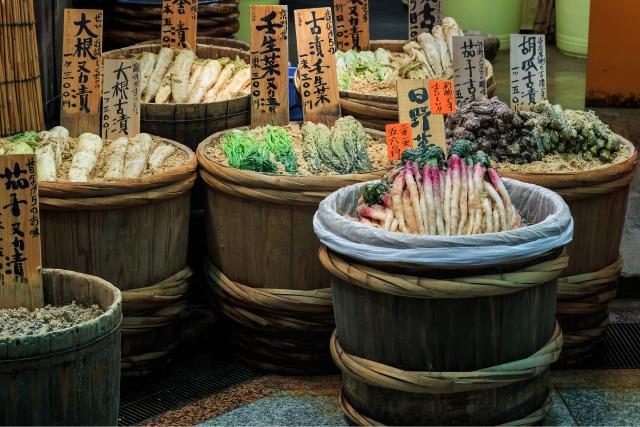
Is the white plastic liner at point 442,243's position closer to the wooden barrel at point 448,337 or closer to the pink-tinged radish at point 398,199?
the wooden barrel at point 448,337

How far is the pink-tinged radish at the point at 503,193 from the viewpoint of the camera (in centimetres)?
402

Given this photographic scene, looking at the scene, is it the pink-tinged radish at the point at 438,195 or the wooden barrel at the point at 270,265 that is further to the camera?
the wooden barrel at the point at 270,265

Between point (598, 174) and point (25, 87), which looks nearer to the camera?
point (598, 174)

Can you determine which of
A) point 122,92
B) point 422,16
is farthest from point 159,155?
point 422,16

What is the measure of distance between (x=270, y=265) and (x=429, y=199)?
38.2 inches

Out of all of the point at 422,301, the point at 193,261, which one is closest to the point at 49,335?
the point at 422,301

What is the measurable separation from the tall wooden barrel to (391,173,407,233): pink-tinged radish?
226 millimetres

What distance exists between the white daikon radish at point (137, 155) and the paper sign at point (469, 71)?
1.62 metres

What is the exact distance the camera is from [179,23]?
625cm

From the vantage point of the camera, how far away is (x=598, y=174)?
4.57m

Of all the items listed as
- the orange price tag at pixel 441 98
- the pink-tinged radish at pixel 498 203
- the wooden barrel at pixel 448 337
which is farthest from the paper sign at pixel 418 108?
the wooden barrel at pixel 448 337

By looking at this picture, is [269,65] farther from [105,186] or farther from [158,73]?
[105,186]

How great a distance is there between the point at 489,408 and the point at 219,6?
13.1 feet

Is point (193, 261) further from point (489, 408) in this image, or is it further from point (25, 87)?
point (489, 408)
